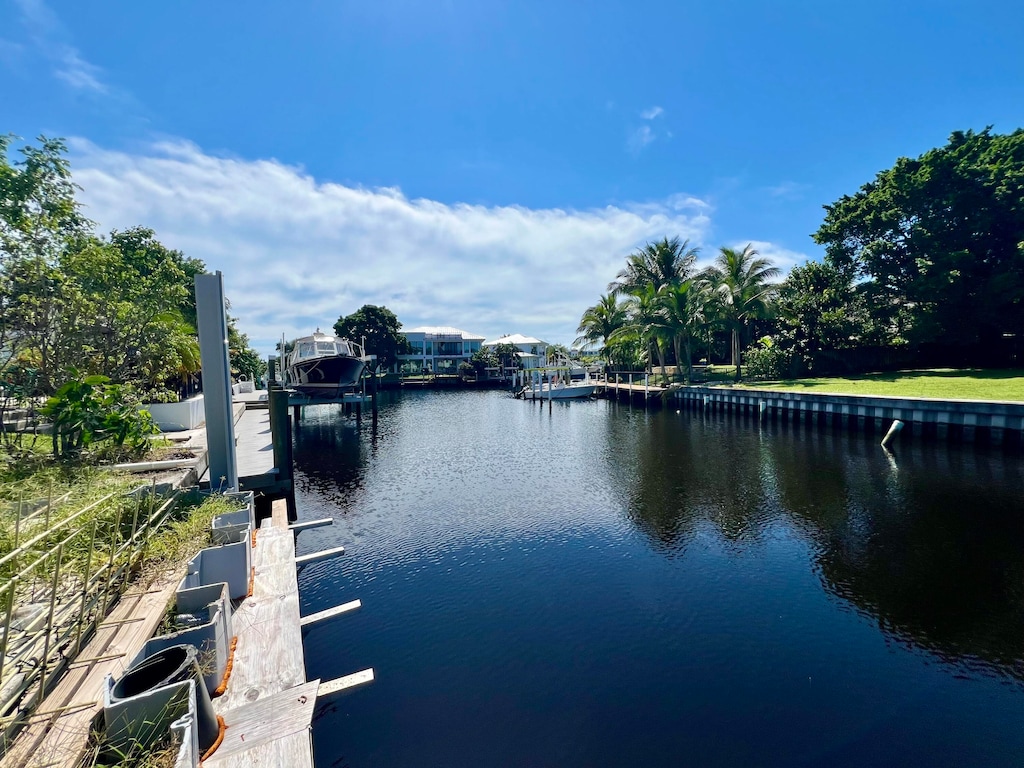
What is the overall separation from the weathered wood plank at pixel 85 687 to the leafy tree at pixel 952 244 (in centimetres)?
3783

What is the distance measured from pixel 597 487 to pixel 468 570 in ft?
21.9

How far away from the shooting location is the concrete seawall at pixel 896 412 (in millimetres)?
17688

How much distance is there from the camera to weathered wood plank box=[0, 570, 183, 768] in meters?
3.02

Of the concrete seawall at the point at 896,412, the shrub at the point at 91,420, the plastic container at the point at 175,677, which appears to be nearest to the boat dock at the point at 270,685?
the plastic container at the point at 175,677

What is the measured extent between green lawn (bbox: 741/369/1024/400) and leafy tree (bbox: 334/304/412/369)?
46.8 meters

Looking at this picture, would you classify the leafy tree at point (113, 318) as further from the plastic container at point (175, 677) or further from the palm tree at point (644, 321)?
the palm tree at point (644, 321)

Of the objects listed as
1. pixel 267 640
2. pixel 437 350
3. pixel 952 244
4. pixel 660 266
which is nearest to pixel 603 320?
pixel 660 266

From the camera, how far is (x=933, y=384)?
83.9 ft

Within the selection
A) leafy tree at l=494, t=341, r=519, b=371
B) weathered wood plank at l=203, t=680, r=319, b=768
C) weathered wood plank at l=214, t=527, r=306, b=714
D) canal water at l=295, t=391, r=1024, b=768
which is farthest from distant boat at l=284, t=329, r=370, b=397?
leafy tree at l=494, t=341, r=519, b=371

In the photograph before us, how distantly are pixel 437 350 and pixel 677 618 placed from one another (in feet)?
242

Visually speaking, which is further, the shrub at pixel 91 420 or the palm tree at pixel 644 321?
the palm tree at pixel 644 321

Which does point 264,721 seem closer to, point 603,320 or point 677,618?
point 677,618

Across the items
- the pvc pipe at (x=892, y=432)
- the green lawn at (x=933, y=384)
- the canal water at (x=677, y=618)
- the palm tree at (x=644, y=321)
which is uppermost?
the palm tree at (x=644, y=321)

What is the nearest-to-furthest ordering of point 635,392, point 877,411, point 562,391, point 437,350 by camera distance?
point 877,411 < point 635,392 < point 562,391 < point 437,350
